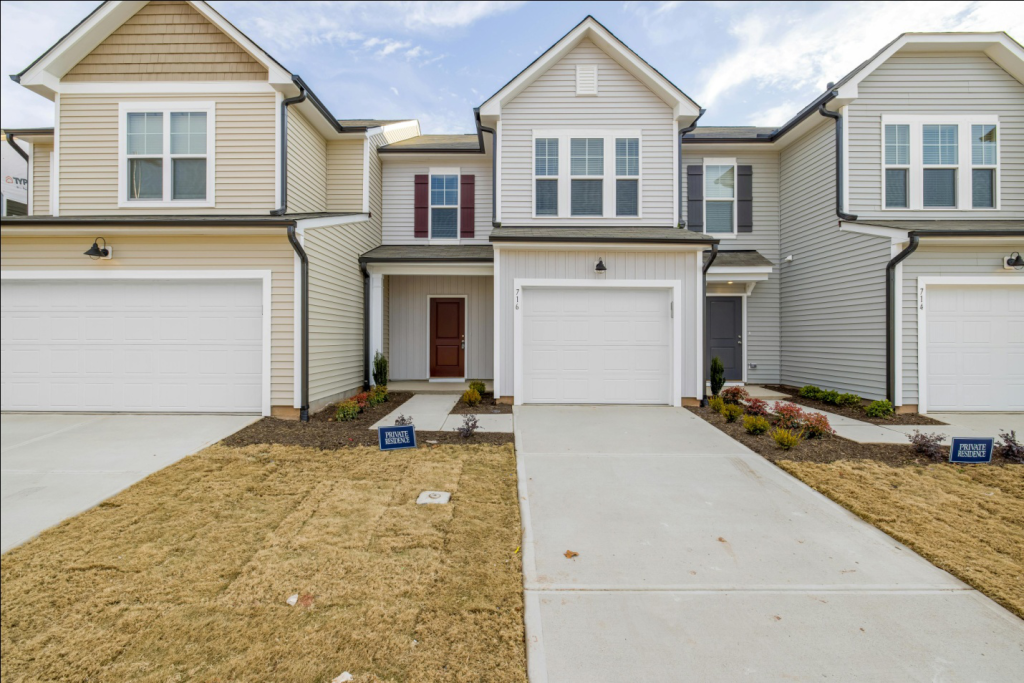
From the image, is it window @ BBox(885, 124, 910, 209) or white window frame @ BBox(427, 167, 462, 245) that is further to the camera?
white window frame @ BBox(427, 167, 462, 245)

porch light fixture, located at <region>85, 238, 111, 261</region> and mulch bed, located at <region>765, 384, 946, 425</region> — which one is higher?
porch light fixture, located at <region>85, 238, 111, 261</region>

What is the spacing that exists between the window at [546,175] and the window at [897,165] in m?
6.31

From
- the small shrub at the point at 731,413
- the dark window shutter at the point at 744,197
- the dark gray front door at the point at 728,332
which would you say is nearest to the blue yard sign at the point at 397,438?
the small shrub at the point at 731,413

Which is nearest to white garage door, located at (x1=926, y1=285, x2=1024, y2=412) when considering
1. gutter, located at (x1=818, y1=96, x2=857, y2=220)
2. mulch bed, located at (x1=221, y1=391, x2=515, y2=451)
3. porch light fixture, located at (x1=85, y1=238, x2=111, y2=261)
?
gutter, located at (x1=818, y1=96, x2=857, y2=220)

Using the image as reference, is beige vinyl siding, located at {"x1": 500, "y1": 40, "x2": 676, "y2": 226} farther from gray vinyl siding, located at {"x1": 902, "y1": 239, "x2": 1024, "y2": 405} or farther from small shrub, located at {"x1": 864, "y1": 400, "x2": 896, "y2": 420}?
small shrub, located at {"x1": 864, "y1": 400, "x2": 896, "y2": 420}

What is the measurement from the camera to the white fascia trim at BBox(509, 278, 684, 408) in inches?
318

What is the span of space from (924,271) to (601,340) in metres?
5.48

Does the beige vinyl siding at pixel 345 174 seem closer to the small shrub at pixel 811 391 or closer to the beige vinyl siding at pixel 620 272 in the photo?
the beige vinyl siding at pixel 620 272

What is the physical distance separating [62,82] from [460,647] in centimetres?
1133

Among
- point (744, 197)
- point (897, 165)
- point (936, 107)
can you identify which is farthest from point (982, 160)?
point (744, 197)

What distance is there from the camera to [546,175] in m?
9.27

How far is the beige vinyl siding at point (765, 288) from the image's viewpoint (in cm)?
1081

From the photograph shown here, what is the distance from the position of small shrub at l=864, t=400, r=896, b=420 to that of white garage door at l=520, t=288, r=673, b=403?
325 cm

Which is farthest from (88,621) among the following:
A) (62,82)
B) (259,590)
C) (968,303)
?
(968,303)
